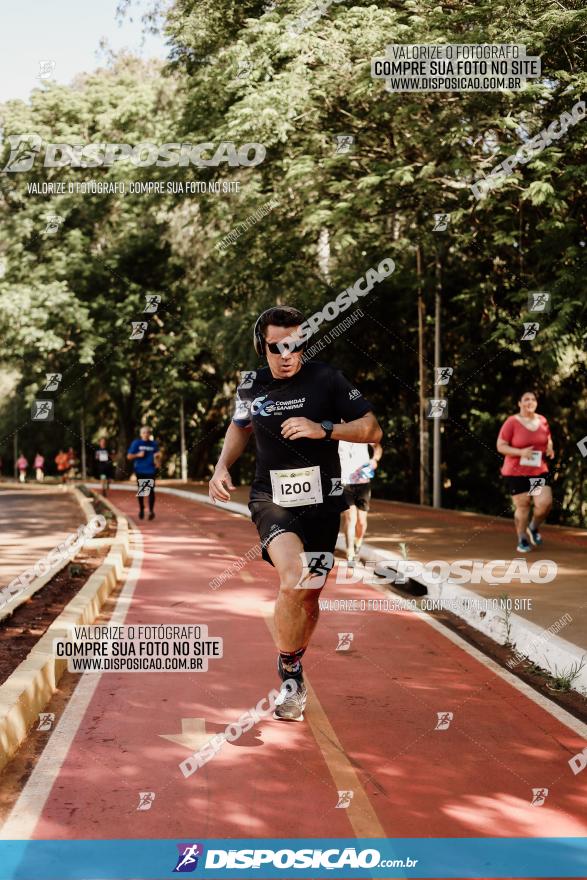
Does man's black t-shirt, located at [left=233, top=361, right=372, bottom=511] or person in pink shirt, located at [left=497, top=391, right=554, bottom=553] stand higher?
man's black t-shirt, located at [left=233, top=361, right=372, bottom=511]

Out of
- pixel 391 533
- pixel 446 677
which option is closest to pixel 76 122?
pixel 391 533

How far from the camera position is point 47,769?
5.11 metres

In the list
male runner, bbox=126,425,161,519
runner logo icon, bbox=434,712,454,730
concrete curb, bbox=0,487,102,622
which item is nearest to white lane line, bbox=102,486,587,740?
runner logo icon, bbox=434,712,454,730

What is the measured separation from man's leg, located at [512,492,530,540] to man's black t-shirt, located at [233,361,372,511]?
7504 mm

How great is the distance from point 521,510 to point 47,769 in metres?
9.03

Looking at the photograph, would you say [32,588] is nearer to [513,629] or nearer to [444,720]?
[513,629]

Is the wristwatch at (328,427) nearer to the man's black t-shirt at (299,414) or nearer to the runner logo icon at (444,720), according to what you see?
the man's black t-shirt at (299,414)

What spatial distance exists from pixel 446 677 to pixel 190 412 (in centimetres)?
3873

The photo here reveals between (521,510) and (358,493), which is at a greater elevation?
(358,493)

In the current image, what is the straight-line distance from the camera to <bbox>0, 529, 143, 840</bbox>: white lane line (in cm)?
432

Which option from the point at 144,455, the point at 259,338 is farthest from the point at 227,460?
the point at 144,455

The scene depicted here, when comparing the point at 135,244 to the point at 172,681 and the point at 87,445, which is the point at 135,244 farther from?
the point at 172,681

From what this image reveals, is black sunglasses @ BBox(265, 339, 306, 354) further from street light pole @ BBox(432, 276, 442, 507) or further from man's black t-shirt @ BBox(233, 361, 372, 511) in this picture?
street light pole @ BBox(432, 276, 442, 507)

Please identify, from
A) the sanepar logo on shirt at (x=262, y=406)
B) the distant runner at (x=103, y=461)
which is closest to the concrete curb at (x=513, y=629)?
the sanepar logo on shirt at (x=262, y=406)
